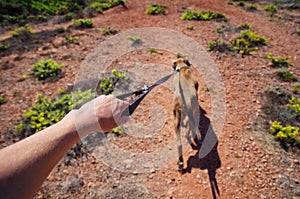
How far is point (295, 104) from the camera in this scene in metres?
6.38

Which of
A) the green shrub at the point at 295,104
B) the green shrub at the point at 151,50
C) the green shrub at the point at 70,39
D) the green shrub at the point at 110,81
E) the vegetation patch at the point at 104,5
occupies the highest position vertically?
the vegetation patch at the point at 104,5

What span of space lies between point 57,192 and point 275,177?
176 inches

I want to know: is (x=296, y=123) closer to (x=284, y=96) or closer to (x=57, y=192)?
(x=284, y=96)

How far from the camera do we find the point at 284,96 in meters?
6.77

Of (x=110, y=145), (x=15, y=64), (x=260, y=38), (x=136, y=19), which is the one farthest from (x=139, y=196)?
(x=136, y=19)

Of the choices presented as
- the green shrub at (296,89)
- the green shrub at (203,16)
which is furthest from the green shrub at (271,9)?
the green shrub at (296,89)

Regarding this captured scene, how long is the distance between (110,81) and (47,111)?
2.09 meters

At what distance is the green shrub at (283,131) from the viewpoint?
5.36 meters

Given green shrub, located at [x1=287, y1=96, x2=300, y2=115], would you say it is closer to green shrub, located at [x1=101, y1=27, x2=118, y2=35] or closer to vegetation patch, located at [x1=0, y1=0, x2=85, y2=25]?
green shrub, located at [x1=101, y1=27, x2=118, y2=35]

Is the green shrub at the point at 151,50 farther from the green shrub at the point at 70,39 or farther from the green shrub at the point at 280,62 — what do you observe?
the green shrub at the point at 280,62

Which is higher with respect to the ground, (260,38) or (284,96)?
(260,38)

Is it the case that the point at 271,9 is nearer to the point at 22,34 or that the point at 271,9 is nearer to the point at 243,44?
the point at 243,44

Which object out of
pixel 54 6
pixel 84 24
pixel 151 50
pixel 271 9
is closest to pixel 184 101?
pixel 151 50

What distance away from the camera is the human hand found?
90.0 inches
